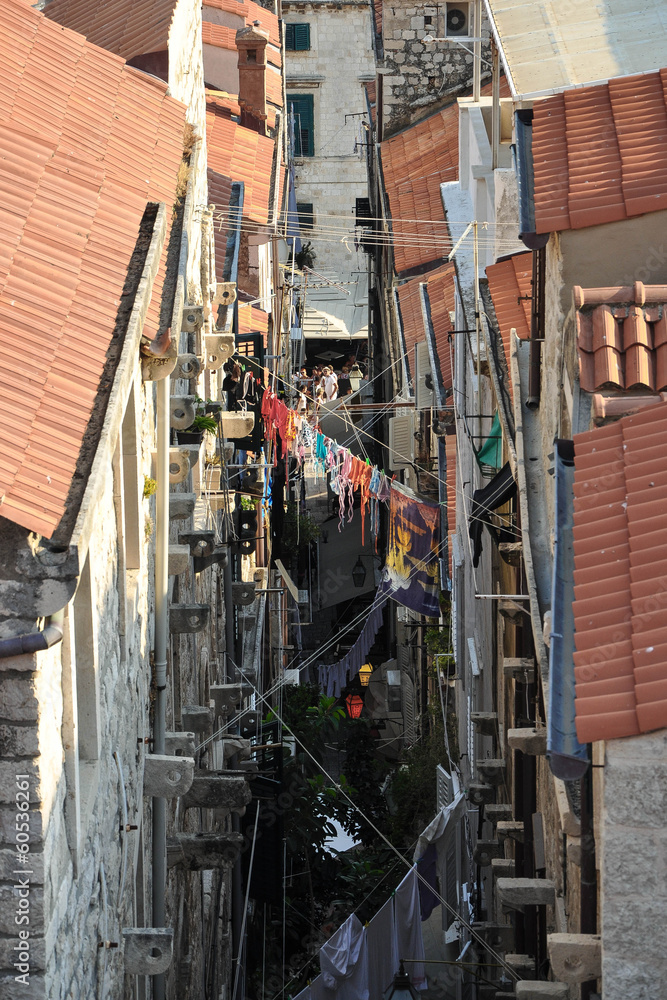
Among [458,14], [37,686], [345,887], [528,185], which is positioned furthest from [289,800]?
[458,14]

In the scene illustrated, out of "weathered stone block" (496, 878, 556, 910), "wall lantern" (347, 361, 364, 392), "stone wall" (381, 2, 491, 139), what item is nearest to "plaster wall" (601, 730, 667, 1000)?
"weathered stone block" (496, 878, 556, 910)

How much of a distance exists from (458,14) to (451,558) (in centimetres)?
1270

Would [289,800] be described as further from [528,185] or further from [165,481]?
[528,185]

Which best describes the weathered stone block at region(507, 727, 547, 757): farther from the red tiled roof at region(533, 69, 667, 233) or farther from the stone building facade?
the stone building facade

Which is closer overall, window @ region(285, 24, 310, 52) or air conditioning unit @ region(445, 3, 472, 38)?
air conditioning unit @ region(445, 3, 472, 38)

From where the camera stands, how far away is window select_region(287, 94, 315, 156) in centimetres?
4519

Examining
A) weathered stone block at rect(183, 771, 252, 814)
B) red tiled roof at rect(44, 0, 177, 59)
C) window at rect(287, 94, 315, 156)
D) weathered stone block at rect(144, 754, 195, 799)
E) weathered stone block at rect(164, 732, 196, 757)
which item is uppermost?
window at rect(287, 94, 315, 156)

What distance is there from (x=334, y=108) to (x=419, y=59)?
17171 millimetres

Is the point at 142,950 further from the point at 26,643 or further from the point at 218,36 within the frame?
the point at 218,36

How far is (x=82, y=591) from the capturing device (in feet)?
20.5

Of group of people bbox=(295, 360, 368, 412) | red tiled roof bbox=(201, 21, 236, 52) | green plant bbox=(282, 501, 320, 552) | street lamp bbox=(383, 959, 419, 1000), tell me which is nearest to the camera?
street lamp bbox=(383, 959, 419, 1000)

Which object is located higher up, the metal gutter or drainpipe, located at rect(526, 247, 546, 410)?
drainpipe, located at rect(526, 247, 546, 410)

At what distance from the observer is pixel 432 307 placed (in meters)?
25.2

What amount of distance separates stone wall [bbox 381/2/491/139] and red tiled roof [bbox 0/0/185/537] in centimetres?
1843
